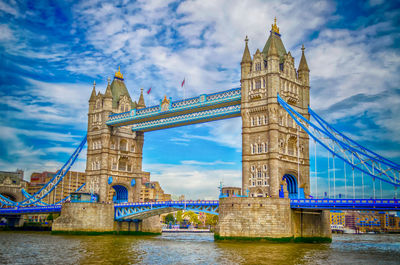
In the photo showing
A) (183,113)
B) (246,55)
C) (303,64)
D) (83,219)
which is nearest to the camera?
(246,55)

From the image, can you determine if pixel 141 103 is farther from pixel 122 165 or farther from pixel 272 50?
pixel 272 50

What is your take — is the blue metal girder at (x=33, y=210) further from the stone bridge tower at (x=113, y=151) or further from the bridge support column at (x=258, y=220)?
the bridge support column at (x=258, y=220)

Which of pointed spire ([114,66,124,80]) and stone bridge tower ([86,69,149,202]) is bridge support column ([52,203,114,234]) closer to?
stone bridge tower ([86,69,149,202])

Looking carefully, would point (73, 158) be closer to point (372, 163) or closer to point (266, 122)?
point (266, 122)

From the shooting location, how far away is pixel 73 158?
80188 mm

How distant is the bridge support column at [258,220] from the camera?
47.7 m

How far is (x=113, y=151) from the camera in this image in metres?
74.9

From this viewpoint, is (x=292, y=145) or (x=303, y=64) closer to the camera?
(x=292, y=145)

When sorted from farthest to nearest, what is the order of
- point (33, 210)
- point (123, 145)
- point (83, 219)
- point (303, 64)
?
1. point (33, 210)
2. point (123, 145)
3. point (83, 219)
4. point (303, 64)

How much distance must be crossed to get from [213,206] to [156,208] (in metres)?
11.8

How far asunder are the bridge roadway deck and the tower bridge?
10 cm

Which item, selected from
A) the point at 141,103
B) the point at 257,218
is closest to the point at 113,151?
the point at 141,103

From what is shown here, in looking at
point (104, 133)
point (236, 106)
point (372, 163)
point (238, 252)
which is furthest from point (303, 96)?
point (104, 133)

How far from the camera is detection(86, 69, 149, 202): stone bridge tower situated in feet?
243
